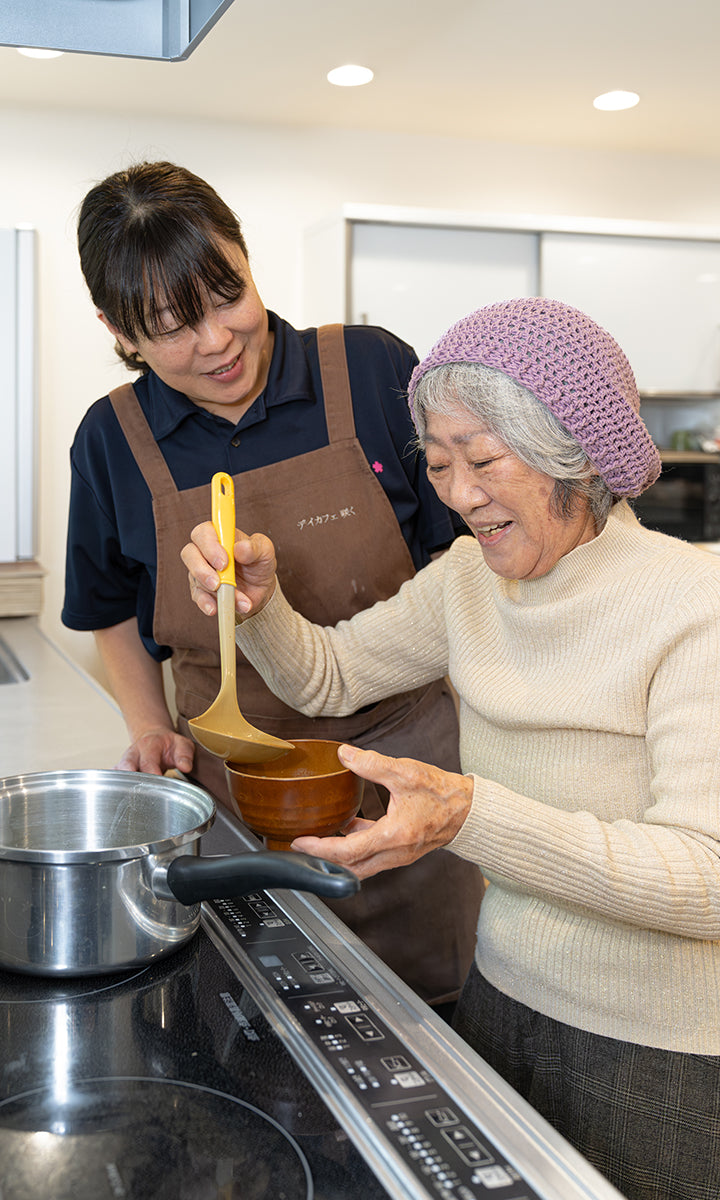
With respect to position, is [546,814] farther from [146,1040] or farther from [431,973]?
[431,973]

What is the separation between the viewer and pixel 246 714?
57.6 inches

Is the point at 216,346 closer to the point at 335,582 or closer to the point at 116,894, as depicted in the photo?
the point at 335,582

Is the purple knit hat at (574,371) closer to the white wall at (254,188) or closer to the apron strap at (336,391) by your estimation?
the apron strap at (336,391)

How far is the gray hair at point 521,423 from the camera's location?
3.17ft

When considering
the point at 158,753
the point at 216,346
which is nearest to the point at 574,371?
the point at 216,346

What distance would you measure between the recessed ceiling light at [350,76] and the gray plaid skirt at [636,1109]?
9.66 feet

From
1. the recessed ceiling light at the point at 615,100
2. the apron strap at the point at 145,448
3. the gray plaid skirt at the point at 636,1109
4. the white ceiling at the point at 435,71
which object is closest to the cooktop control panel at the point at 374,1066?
the gray plaid skirt at the point at 636,1109

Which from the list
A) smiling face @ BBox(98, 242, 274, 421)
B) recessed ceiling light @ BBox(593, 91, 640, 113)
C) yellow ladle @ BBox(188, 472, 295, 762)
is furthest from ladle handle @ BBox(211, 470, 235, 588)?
recessed ceiling light @ BBox(593, 91, 640, 113)

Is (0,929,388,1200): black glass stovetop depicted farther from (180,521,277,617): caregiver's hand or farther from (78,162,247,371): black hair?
(78,162,247,371): black hair

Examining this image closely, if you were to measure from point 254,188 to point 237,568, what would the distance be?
295 cm

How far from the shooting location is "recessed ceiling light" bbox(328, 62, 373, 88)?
3203 mm

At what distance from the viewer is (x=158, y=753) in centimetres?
135

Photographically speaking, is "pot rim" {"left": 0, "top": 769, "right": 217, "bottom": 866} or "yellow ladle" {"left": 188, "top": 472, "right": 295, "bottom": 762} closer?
"pot rim" {"left": 0, "top": 769, "right": 217, "bottom": 866}

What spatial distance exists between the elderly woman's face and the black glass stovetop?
1.53ft
